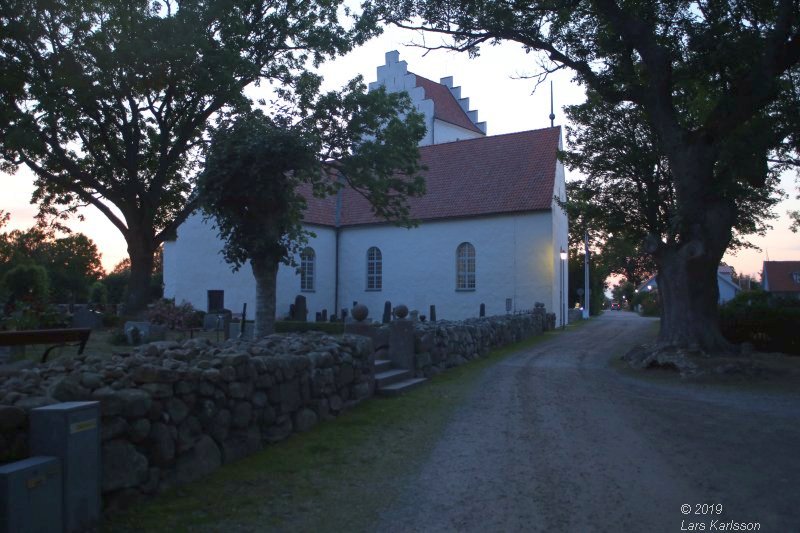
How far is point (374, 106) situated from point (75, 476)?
15.1 metres

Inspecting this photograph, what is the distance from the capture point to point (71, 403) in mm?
4668

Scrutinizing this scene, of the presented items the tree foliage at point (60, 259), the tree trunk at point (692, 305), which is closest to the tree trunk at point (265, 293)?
the tree trunk at point (692, 305)

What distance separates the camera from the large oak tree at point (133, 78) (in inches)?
782

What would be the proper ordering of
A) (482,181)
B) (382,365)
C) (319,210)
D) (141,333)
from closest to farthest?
(382,365) → (141,333) → (482,181) → (319,210)

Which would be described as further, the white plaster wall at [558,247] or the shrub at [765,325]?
the white plaster wall at [558,247]

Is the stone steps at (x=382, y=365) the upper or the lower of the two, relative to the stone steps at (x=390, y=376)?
upper

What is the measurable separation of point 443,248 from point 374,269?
4.78m

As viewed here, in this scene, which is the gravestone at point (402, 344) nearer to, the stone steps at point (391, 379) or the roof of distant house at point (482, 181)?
the stone steps at point (391, 379)

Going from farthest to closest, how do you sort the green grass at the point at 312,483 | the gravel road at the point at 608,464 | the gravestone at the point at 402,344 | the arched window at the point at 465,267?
the arched window at the point at 465,267 → the gravestone at the point at 402,344 → the gravel road at the point at 608,464 → the green grass at the point at 312,483

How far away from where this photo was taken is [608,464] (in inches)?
265

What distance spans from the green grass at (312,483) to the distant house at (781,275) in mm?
58622

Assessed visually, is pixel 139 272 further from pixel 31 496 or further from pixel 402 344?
pixel 31 496

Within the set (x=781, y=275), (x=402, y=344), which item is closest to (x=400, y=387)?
(x=402, y=344)

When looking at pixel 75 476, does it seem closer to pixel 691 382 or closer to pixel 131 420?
pixel 131 420
